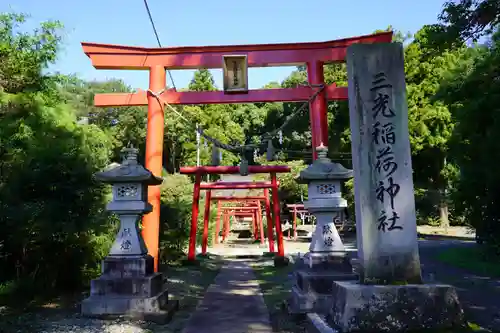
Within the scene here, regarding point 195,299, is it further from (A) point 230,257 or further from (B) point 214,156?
(A) point 230,257

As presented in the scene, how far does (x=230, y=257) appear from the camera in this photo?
57.6 feet

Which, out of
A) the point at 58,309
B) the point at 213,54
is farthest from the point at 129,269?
the point at 213,54

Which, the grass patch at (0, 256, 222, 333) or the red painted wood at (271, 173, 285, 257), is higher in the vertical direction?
the red painted wood at (271, 173, 285, 257)

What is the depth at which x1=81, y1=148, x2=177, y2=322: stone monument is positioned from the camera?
6215mm

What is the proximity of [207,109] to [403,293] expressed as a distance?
26412mm

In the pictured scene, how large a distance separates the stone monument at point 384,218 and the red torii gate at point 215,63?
161 inches

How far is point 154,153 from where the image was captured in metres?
8.48

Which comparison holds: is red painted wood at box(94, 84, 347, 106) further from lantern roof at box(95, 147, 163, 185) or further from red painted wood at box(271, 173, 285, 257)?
red painted wood at box(271, 173, 285, 257)

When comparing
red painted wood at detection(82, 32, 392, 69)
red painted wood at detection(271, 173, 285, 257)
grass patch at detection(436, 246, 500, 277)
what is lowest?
grass patch at detection(436, 246, 500, 277)

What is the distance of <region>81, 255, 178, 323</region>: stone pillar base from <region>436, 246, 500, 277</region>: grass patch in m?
7.58

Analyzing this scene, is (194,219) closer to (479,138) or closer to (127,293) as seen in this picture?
(127,293)

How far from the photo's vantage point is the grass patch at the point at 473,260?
993cm

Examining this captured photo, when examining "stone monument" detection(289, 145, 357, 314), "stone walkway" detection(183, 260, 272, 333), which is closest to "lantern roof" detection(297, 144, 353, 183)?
"stone monument" detection(289, 145, 357, 314)

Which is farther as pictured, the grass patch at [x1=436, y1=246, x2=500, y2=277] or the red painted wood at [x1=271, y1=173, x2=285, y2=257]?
the red painted wood at [x1=271, y1=173, x2=285, y2=257]
